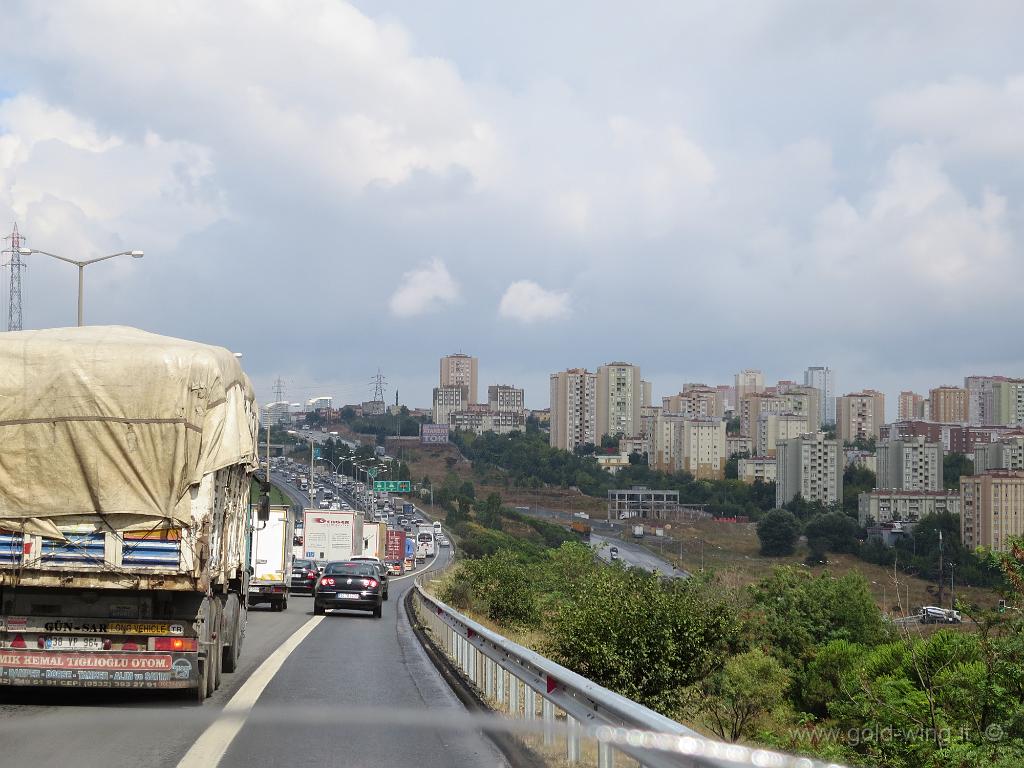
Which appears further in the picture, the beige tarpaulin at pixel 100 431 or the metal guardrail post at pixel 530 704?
the beige tarpaulin at pixel 100 431

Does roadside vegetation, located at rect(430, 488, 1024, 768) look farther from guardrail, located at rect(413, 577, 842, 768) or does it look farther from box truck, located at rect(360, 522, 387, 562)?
box truck, located at rect(360, 522, 387, 562)

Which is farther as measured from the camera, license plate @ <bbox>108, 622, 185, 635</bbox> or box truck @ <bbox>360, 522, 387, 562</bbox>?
box truck @ <bbox>360, 522, 387, 562</bbox>

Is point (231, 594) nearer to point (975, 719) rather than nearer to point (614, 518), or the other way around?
point (975, 719)

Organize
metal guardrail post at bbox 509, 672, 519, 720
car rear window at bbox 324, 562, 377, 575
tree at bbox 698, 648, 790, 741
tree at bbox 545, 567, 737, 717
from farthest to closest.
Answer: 1. car rear window at bbox 324, 562, 377, 575
2. tree at bbox 698, 648, 790, 741
3. tree at bbox 545, 567, 737, 717
4. metal guardrail post at bbox 509, 672, 519, 720

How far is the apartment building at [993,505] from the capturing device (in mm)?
131625

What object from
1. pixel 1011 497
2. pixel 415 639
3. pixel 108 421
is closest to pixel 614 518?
pixel 1011 497

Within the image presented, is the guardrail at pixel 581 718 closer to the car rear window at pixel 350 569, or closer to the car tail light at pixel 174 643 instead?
the car tail light at pixel 174 643

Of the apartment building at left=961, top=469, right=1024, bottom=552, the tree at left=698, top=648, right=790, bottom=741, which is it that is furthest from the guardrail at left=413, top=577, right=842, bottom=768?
the apartment building at left=961, top=469, right=1024, bottom=552

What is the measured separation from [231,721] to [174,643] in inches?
43.3

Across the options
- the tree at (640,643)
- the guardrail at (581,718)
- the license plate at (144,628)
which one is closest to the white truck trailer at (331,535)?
the tree at (640,643)

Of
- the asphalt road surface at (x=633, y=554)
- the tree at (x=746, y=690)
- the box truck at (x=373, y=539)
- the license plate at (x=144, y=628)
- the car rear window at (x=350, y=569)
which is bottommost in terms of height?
the asphalt road surface at (x=633, y=554)

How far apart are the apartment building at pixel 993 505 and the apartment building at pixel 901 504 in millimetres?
29018

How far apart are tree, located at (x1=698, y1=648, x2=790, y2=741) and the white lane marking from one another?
12200 millimetres

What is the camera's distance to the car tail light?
36.4 feet
